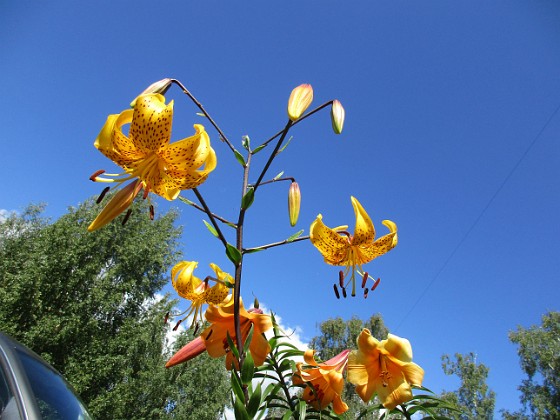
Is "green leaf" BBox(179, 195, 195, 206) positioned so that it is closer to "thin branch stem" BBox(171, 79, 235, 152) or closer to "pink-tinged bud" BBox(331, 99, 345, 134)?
"thin branch stem" BBox(171, 79, 235, 152)

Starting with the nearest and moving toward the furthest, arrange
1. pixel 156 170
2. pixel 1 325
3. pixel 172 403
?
pixel 156 170 → pixel 1 325 → pixel 172 403

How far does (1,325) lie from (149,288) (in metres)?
3.82

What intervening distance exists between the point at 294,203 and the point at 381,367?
374mm

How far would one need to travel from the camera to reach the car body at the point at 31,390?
64 centimetres

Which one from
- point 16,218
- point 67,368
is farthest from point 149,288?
point 16,218

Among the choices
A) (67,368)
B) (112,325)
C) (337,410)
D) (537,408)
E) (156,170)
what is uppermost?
(537,408)

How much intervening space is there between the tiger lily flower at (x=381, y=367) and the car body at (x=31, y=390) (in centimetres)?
56

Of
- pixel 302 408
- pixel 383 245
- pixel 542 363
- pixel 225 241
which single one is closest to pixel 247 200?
pixel 225 241

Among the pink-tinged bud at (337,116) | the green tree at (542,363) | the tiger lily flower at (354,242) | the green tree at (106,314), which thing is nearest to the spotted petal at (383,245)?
the tiger lily flower at (354,242)

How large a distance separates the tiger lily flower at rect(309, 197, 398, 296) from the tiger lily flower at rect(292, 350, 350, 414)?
25 cm

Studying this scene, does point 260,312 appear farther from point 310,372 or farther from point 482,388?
point 482,388

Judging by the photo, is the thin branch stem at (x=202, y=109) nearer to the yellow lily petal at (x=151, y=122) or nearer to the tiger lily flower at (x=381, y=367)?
the yellow lily petal at (x=151, y=122)

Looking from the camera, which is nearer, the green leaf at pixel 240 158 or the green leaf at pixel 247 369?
the green leaf at pixel 247 369

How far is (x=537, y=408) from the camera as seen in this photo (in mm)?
13922
